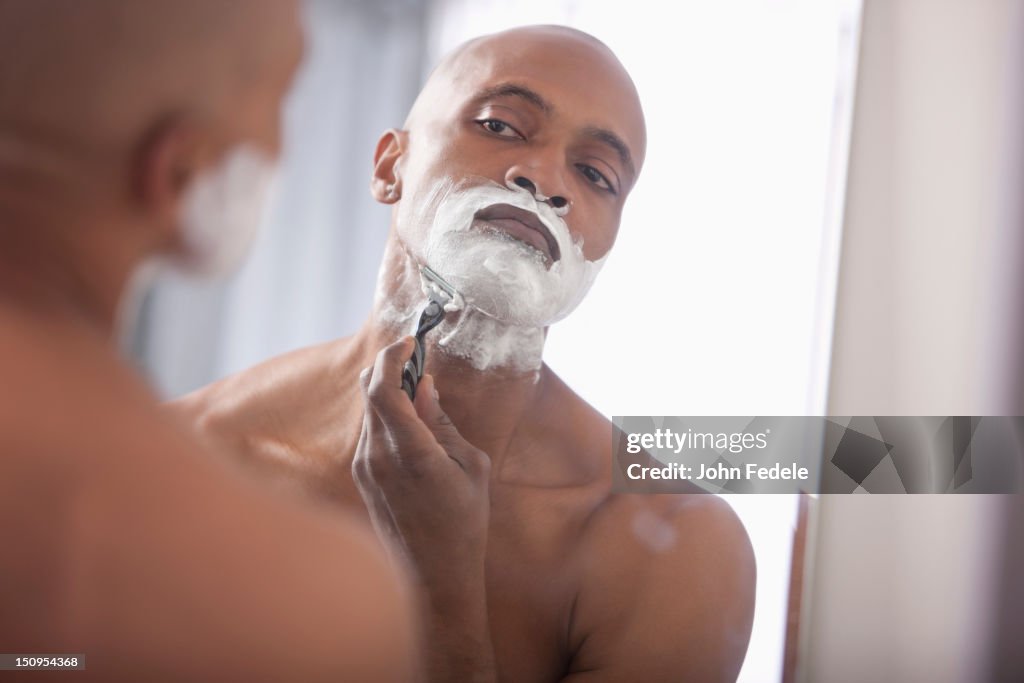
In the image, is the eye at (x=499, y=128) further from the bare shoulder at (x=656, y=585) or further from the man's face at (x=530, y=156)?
the bare shoulder at (x=656, y=585)

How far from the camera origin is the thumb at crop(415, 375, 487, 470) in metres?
0.97

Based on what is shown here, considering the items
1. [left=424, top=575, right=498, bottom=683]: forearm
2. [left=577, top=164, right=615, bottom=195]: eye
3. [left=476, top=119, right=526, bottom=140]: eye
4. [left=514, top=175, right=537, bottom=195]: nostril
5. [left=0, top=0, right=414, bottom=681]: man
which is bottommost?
[left=424, top=575, right=498, bottom=683]: forearm

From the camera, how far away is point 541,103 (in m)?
1.01

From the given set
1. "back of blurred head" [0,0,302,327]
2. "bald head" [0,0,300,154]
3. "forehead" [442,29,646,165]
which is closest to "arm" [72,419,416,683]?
"back of blurred head" [0,0,302,327]

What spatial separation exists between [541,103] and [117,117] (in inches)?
18.7

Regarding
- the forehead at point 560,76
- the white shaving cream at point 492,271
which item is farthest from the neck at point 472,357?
the forehead at point 560,76

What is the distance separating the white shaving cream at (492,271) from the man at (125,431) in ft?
1.01

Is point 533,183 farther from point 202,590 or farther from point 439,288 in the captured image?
point 202,590

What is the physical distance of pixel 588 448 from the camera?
1084mm

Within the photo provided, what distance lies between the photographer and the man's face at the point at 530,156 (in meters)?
0.99

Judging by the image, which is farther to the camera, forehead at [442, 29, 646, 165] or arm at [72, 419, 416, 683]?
forehead at [442, 29, 646, 165]

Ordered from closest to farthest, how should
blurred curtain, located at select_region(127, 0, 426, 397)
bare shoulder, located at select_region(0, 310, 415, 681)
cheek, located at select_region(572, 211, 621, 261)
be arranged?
bare shoulder, located at select_region(0, 310, 415, 681) < cheek, located at select_region(572, 211, 621, 261) < blurred curtain, located at select_region(127, 0, 426, 397)

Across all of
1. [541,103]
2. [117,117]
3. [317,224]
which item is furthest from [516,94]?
[117,117]

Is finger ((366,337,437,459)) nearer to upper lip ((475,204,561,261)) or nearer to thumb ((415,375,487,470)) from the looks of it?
thumb ((415,375,487,470))
